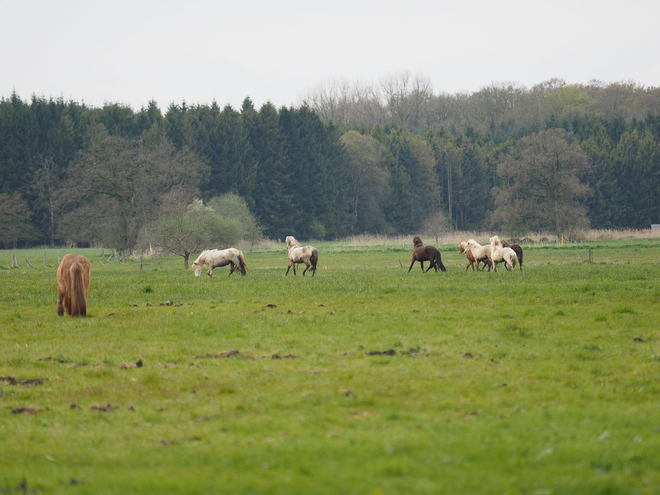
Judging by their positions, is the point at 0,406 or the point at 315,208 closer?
the point at 0,406

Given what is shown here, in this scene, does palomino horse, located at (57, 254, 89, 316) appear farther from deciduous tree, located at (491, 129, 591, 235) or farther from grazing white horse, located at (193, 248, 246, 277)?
deciduous tree, located at (491, 129, 591, 235)

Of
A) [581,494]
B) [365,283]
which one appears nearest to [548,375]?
[581,494]

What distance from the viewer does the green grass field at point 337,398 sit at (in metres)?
5.89

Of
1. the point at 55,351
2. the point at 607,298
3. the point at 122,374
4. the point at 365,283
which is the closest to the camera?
the point at 122,374

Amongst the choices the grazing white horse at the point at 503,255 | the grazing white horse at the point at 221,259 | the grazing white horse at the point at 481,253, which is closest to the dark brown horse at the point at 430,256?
the grazing white horse at the point at 481,253

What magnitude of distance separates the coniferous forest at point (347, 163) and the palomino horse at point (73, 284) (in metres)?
24.7

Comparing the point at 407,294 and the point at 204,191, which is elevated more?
the point at 204,191

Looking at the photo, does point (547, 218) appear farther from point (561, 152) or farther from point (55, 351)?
point (55, 351)

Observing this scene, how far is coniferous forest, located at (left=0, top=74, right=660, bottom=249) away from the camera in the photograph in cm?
6106

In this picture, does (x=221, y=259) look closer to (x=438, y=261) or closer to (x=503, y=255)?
(x=438, y=261)

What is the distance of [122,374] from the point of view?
10492mm

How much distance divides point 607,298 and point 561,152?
56274 mm

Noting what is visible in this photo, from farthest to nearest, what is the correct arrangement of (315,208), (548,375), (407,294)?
1. (315,208)
2. (407,294)
3. (548,375)

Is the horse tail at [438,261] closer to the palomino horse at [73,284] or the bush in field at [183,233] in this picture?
the bush in field at [183,233]
